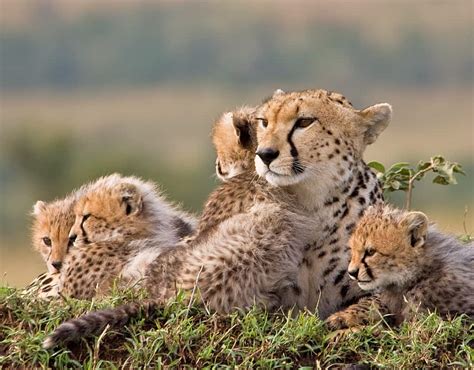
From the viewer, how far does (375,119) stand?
5648mm

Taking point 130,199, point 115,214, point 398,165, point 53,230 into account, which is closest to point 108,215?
point 115,214

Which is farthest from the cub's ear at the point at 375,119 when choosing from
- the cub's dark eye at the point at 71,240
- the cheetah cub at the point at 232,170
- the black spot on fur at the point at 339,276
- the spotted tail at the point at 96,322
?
the cub's dark eye at the point at 71,240

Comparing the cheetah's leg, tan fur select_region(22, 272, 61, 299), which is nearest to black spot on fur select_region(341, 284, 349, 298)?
the cheetah's leg

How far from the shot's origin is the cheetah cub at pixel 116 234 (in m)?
5.55

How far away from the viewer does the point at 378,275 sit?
16.7 feet

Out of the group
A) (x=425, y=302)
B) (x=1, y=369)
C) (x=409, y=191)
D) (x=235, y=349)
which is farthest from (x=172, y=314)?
(x=409, y=191)

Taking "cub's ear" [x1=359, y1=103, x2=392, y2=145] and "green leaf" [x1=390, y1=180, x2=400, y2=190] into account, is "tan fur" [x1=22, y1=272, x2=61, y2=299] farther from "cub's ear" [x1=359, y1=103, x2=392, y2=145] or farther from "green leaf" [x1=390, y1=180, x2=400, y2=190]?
"green leaf" [x1=390, y1=180, x2=400, y2=190]

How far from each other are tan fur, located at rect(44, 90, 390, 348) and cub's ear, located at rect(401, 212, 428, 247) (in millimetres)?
382

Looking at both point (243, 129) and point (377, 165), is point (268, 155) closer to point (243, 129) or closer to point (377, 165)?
point (243, 129)

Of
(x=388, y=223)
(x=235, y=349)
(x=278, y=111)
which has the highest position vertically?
(x=278, y=111)

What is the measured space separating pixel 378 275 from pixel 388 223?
25cm

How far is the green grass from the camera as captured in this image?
4.69m

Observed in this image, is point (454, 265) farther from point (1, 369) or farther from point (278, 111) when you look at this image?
point (1, 369)

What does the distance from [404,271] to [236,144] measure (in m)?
1.25
